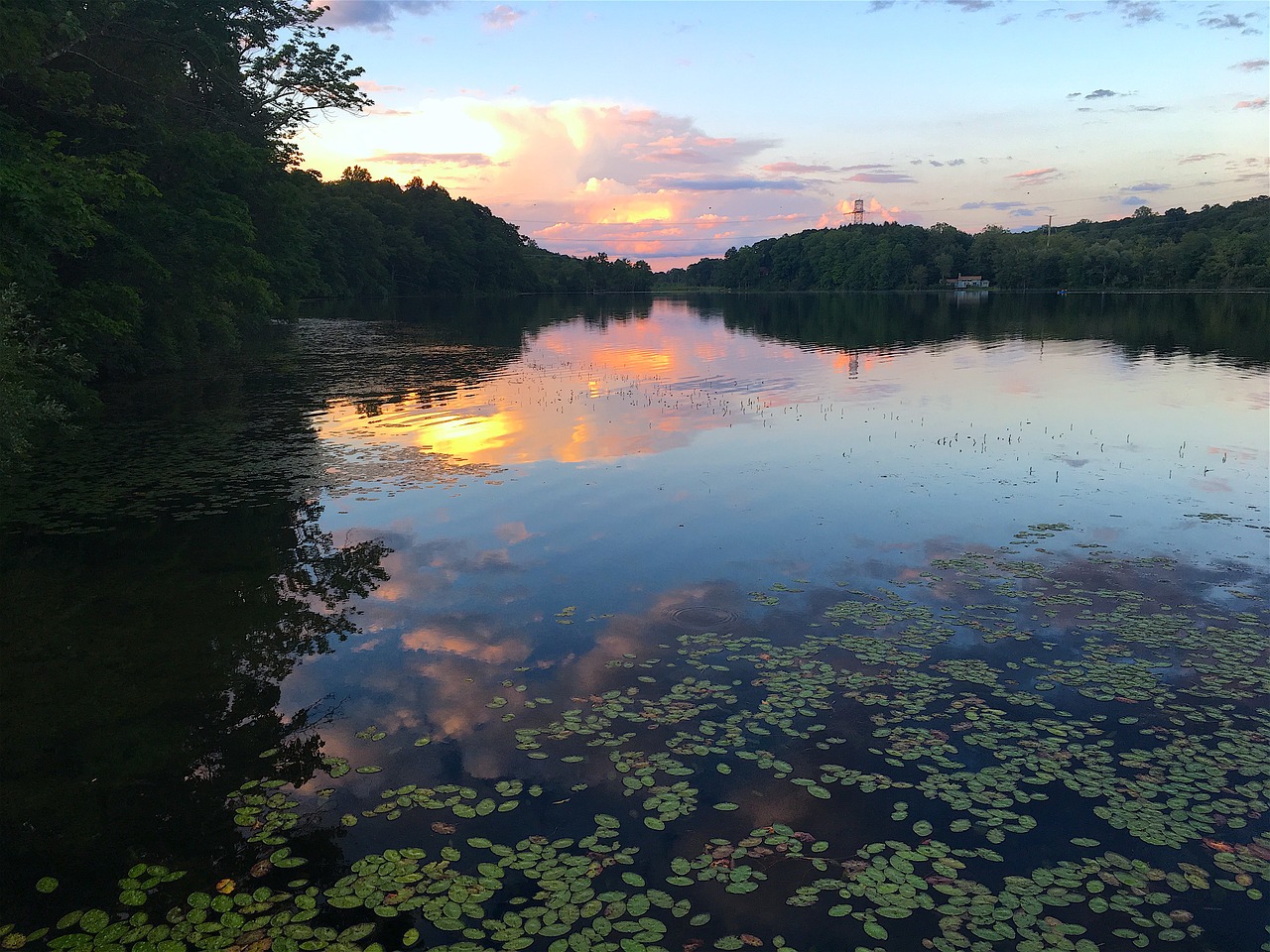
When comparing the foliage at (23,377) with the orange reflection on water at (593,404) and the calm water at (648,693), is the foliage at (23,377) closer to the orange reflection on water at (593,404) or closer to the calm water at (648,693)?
the calm water at (648,693)

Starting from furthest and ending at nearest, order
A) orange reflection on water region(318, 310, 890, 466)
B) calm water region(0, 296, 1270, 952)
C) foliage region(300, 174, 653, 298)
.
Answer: foliage region(300, 174, 653, 298)
orange reflection on water region(318, 310, 890, 466)
calm water region(0, 296, 1270, 952)

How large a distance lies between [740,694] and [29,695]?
8.96 m

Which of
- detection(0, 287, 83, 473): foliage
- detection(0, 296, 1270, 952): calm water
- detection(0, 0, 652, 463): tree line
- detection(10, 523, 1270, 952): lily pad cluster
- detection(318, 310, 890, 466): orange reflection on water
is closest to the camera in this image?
detection(10, 523, 1270, 952): lily pad cluster

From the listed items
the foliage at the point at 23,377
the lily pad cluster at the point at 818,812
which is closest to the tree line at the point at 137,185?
the foliage at the point at 23,377

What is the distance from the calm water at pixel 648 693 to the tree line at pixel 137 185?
5.18 metres

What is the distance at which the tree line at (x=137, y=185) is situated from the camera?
73.3ft

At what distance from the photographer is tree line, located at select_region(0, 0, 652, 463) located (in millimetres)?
22344

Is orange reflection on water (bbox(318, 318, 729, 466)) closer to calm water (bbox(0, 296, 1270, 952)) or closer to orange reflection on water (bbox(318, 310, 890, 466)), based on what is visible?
orange reflection on water (bbox(318, 310, 890, 466))

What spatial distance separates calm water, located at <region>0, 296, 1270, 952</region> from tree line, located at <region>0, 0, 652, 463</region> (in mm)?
5181

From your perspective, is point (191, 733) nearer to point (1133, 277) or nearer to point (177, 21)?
point (177, 21)

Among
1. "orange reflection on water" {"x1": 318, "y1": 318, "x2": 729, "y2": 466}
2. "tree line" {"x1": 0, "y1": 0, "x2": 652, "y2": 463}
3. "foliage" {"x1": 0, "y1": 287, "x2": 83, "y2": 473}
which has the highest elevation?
"tree line" {"x1": 0, "y1": 0, "x2": 652, "y2": 463}

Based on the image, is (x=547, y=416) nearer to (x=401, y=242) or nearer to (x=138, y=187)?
(x=138, y=187)

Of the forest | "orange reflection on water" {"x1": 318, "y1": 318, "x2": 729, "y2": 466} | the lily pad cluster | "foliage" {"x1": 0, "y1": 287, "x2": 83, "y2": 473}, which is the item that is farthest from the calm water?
the forest

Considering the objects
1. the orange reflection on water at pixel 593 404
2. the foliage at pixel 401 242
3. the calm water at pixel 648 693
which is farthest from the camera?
the foliage at pixel 401 242
